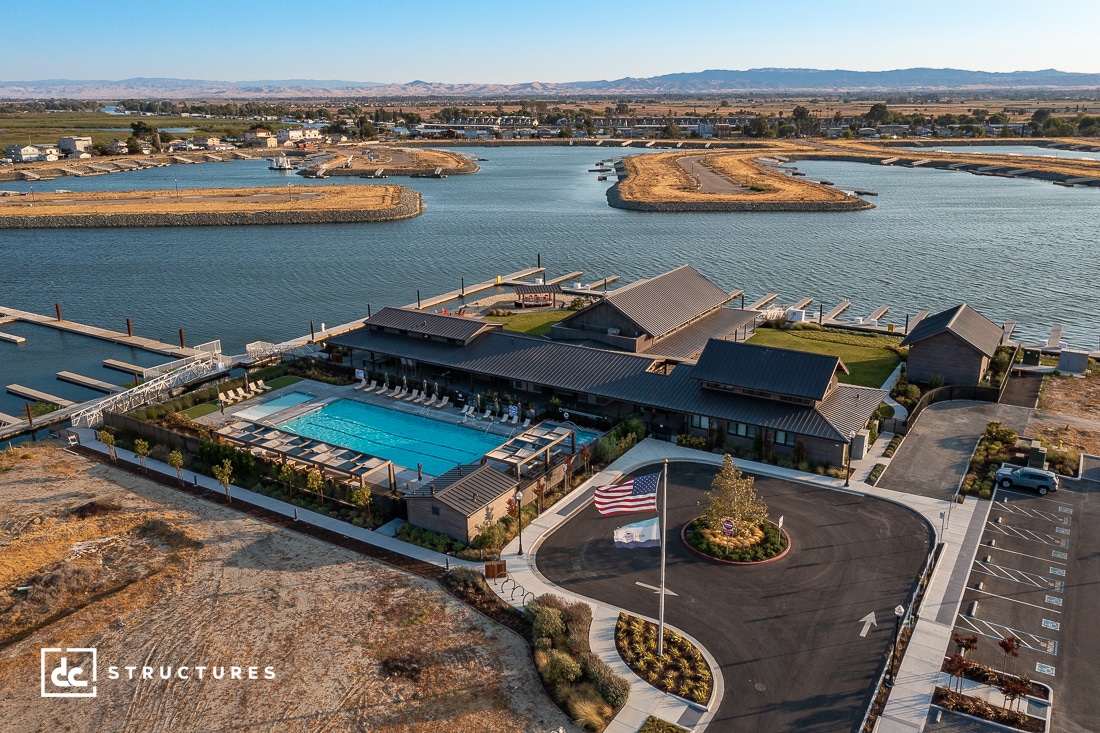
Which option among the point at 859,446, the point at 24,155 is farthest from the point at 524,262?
the point at 24,155

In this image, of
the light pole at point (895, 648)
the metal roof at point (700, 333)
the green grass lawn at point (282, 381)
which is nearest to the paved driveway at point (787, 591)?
the light pole at point (895, 648)

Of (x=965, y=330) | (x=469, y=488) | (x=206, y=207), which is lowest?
(x=469, y=488)

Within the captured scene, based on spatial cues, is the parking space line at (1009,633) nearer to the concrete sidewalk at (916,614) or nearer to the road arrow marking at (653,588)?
the concrete sidewalk at (916,614)

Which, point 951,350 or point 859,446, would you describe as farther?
point 951,350

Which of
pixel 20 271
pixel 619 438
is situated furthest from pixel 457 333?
pixel 20 271

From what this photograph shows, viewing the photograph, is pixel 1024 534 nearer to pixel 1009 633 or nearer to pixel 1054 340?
pixel 1009 633

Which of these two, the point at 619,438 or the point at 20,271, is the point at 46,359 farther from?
the point at 619,438
